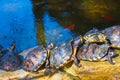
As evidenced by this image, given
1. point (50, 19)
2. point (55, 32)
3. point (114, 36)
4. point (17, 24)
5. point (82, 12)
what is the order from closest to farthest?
point (114, 36) < point (55, 32) < point (17, 24) < point (50, 19) < point (82, 12)

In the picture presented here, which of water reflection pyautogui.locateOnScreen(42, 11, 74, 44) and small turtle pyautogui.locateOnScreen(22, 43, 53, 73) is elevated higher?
small turtle pyautogui.locateOnScreen(22, 43, 53, 73)

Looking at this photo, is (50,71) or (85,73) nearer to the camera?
(85,73)

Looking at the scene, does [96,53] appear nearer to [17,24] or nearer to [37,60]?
[37,60]

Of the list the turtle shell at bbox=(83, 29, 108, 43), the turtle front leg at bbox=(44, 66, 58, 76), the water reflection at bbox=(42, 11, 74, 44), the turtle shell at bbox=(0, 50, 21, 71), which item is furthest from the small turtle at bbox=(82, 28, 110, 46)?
the water reflection at bbox=(42, 11, 74, 44)

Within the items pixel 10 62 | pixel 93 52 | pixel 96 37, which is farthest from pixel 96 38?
pixel 10 62

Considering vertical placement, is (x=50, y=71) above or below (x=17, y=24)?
→ above

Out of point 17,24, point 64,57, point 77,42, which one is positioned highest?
point 77,42

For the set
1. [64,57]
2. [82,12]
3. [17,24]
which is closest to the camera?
[64,57]

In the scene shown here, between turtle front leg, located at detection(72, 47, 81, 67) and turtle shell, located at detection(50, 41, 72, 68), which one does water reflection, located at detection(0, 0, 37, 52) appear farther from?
turtle front leg, located at detection(72, 47, 81, 67)
